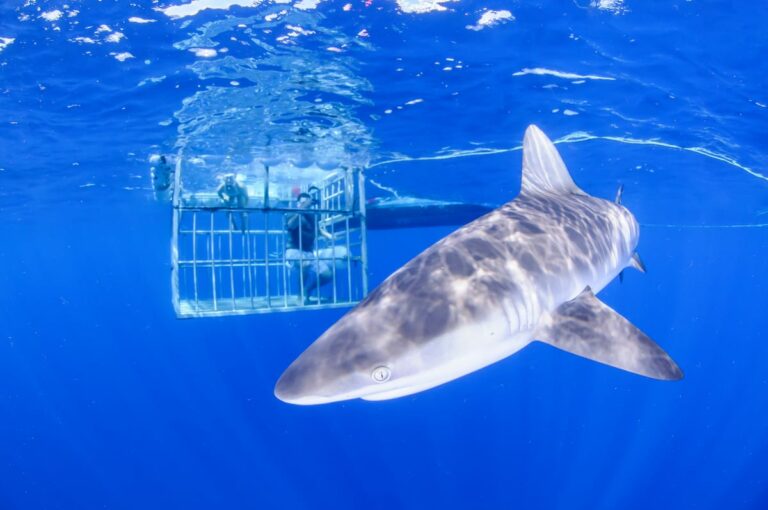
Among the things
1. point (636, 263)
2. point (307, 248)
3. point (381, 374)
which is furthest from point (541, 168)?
point (307, 248)

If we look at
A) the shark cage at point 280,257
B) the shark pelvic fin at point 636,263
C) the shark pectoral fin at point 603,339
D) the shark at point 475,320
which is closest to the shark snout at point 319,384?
the shark at point 475,320

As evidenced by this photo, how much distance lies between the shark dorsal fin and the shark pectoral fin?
2381 millimetres

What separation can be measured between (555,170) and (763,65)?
669cm

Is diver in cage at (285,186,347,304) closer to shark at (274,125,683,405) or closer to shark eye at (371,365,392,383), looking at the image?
shark at (274,125,683,405)

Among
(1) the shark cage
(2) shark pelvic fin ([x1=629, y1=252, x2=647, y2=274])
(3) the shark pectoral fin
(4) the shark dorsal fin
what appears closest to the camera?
(3) the shark pectoral fin

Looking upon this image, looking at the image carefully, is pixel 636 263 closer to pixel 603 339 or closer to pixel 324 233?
pixel 603 339

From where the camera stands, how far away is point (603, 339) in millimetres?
3316

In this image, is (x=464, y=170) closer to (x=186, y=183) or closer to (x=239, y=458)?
(x=186, y=183)

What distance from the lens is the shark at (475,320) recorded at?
284cm

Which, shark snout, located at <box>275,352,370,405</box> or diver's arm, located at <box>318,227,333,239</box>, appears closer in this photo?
shark snout, located at <box>275,352,370,405</box>

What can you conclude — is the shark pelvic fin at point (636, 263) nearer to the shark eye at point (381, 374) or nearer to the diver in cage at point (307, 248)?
the diver in cage at point (307, 248)

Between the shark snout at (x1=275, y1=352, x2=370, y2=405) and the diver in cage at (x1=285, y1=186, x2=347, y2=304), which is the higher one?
the shark snout at (x1=275, y1=352, x2=370, y2=405)

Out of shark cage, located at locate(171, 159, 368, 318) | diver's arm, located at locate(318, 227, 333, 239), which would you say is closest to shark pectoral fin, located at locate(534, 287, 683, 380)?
shark cage, located at locate(171, 159, 368, 318)

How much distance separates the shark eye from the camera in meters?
2.79
